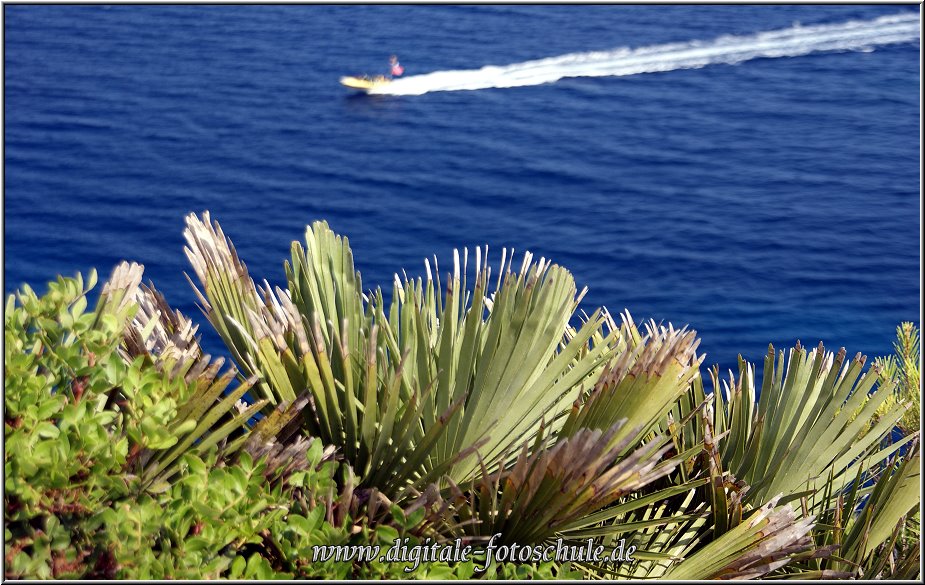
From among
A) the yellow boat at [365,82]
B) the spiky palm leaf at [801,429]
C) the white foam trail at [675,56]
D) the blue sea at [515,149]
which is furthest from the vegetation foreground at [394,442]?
the white foam trail at [675,56]

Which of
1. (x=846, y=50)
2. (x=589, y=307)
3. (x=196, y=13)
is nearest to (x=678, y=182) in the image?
(x=589, y=307)

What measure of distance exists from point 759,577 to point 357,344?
42.4 inches

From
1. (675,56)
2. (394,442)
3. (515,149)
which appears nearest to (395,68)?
(515,149)

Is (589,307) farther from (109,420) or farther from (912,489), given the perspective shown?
(109,420)

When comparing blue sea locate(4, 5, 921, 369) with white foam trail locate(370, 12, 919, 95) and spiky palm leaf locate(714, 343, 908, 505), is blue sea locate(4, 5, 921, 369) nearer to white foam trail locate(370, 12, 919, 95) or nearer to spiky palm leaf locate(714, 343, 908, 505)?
white foam trail locate(370, 12, 919, 95)

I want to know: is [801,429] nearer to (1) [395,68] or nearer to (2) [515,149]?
(2) [515,149]

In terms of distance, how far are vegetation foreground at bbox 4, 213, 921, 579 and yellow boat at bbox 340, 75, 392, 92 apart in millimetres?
20306

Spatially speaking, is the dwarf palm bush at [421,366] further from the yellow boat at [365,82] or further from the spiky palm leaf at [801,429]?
the yellow boat at [365,82]

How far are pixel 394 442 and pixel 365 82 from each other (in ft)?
68.8

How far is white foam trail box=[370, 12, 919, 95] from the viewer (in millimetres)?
23141

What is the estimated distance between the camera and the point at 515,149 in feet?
64.4

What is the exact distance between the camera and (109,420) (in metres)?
1.86

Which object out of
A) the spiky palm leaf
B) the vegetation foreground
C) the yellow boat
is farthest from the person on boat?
the spiky palm leaf

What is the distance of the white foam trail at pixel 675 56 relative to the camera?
75.9ft
